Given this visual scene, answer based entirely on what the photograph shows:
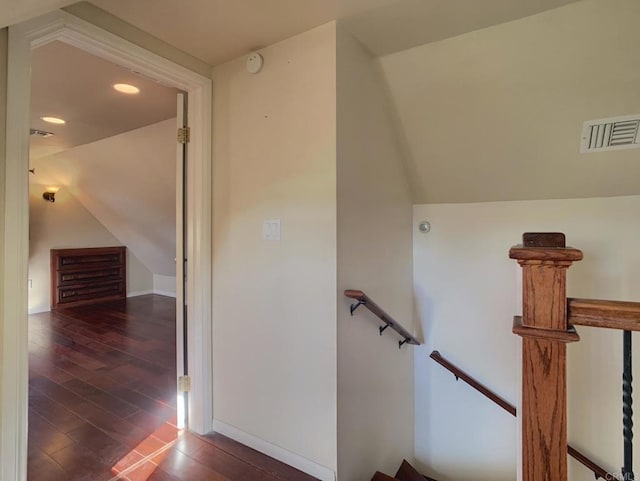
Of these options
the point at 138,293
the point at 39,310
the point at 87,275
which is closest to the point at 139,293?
the point at 138,293

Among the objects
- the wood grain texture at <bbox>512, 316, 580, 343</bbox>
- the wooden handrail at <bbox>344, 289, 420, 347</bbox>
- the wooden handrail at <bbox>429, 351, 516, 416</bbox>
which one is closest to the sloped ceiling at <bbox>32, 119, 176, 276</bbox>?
the wooden handrail at <bbox>344, 289, 420, 347</bbox>

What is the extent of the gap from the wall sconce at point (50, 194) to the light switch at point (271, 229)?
181 inches

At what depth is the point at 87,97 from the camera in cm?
238

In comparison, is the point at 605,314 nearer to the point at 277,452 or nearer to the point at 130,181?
the point at 277,452

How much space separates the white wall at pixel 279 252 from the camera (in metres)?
1.62

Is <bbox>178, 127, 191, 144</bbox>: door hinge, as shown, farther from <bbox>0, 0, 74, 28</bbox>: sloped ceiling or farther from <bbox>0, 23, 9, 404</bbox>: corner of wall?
<bbox>0, 0, 74, 28</bbox>: sloped ceiling

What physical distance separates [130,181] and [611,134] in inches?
170

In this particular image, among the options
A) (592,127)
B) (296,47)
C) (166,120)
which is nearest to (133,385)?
(166,120)

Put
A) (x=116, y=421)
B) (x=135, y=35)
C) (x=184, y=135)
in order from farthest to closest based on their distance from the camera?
(x=116, y=421), (x=184, y=135), (x=135, y=35)

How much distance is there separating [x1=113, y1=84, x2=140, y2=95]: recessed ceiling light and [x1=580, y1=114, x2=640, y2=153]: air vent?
2678 millimetres

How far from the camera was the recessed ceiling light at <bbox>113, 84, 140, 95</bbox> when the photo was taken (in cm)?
220

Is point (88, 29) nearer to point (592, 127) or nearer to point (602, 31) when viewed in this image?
point (602, 31)

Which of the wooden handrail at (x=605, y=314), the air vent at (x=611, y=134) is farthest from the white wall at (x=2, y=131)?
the air vent at (x=611, y=134)

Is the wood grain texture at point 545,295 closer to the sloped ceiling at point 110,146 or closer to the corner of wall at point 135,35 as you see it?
the corner of wall at point 135,35
